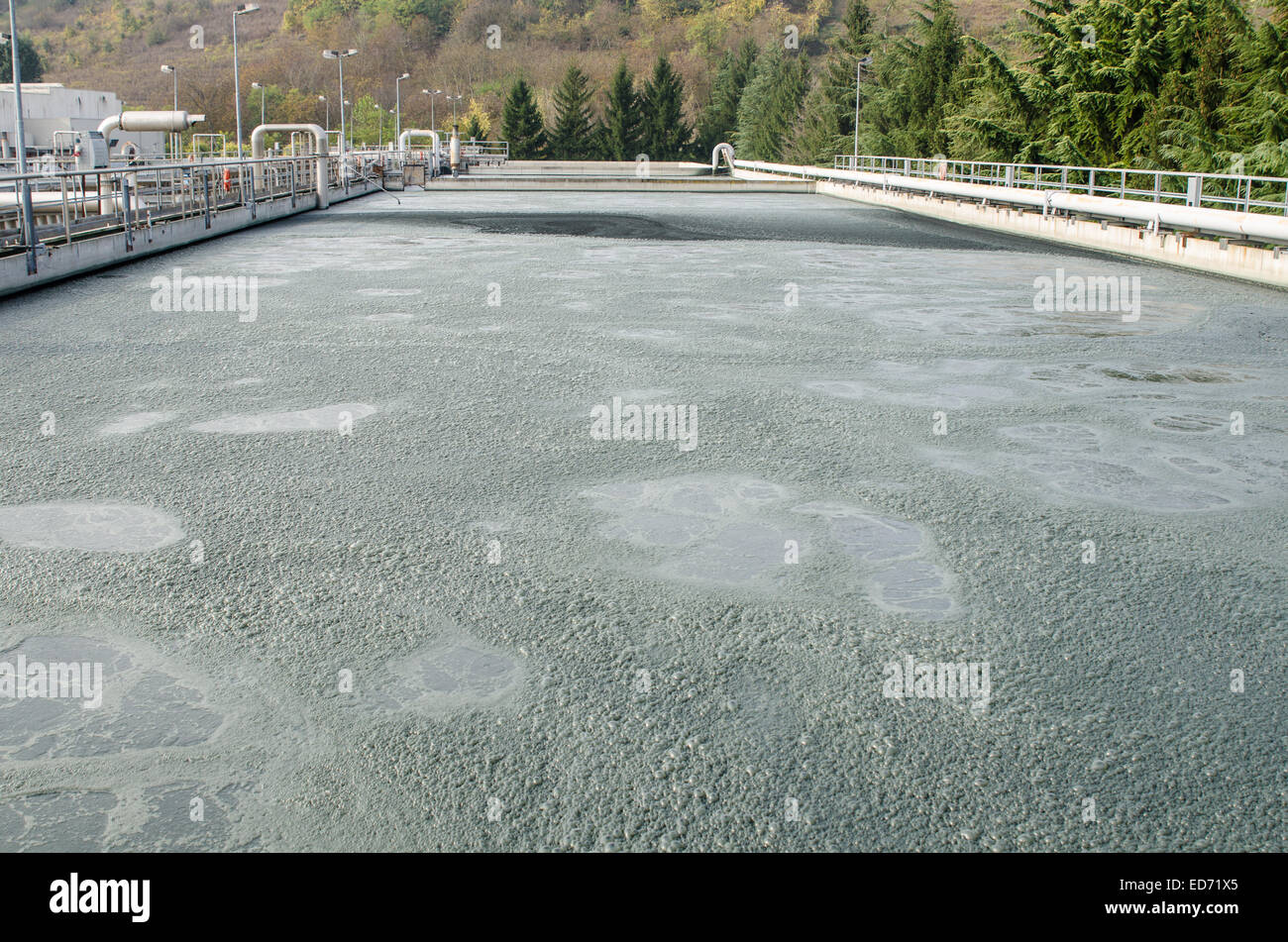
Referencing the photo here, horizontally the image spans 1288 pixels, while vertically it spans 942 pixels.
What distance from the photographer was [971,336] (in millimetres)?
12227

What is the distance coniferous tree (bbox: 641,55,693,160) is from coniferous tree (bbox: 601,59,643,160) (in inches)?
55.9

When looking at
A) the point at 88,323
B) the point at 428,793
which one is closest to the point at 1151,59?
the point at 88,323

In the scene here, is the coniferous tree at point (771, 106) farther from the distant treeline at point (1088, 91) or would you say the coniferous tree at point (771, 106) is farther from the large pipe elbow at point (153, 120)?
→ the large pipe elbow at point (153, 120)

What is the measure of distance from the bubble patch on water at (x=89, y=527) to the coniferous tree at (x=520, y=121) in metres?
107

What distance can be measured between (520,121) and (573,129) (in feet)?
19.7

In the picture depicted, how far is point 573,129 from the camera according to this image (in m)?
113

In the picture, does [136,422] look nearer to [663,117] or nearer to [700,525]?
[700,525]

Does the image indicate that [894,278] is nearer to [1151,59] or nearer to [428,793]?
[428,793]

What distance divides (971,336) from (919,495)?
19.7 ft

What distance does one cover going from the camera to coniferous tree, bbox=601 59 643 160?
112m

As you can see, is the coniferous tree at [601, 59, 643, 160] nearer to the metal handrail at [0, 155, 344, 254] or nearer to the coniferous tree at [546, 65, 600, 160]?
the coniferous tree at [546, 65, 600, 160]

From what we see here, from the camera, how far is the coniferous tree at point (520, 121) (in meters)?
109

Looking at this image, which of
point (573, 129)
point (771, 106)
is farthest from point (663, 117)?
point (771, 106)

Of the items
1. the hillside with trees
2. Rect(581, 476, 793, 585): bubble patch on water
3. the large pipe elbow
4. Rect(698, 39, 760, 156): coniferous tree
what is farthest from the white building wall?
Rect(581, 476, 793, 585): bubble patch on water
